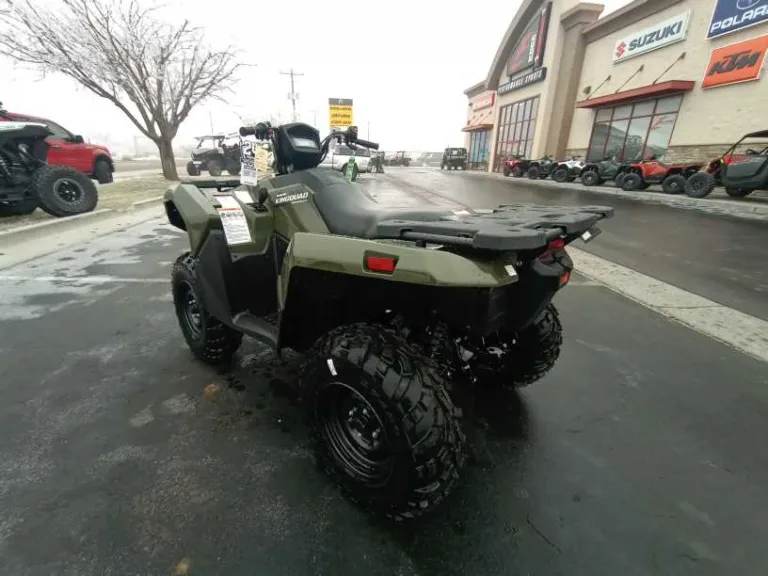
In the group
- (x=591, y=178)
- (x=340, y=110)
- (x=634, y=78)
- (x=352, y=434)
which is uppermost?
(x=634, y=78)

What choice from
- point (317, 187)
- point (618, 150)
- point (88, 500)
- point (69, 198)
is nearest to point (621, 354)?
point (317, 187)

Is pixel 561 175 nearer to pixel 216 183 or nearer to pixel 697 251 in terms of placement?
pixel 697 251

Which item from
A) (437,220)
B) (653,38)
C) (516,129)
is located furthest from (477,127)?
(437,220)

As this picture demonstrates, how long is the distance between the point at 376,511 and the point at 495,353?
3.70 ft

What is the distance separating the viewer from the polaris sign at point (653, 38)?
53.2 feet

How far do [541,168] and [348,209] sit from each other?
861 inches

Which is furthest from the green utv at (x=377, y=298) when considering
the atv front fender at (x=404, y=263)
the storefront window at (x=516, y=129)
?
the storefront window at (x=516, y=129)

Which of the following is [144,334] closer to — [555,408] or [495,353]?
[495,353]

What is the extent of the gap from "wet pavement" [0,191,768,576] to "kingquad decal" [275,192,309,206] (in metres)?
1.17

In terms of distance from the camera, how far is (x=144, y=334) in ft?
10.0

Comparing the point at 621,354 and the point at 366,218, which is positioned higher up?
the point at 366,218

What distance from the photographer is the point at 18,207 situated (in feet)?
23.2

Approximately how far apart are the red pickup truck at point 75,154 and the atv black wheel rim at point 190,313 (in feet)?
33.6

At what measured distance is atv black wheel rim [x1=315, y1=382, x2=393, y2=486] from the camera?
5.12 feet
